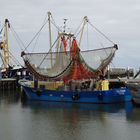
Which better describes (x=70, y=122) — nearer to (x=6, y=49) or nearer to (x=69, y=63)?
(x=69, y=63)

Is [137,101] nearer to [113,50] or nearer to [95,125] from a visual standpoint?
[113,50]

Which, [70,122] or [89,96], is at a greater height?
[89,96]

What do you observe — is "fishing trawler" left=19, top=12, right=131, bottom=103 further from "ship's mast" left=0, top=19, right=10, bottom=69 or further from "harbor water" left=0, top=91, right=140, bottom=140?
"ship's mast" left=0, top=19, right=10, bottom=69

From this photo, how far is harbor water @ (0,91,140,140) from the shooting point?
32.4 m

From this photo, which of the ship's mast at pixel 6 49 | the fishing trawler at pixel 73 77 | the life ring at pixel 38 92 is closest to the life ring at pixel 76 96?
the fishing trawler at pixel 73 77

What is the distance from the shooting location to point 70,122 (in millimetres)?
38875

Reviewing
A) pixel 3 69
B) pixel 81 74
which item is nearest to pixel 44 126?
pixel 81 74

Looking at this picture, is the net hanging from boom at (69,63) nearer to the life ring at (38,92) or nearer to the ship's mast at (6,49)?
the life ring at (38,92)

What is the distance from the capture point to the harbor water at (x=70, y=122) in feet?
106

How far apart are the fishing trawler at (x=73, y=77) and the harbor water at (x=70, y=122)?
154 centimetres

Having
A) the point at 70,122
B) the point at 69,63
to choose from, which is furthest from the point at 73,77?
the point at 70,122

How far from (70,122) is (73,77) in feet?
64.4

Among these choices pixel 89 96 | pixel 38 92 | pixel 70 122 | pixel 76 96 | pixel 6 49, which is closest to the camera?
pixel 70 122

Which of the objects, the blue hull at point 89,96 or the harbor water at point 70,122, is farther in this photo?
the blue hull at point 89,96
